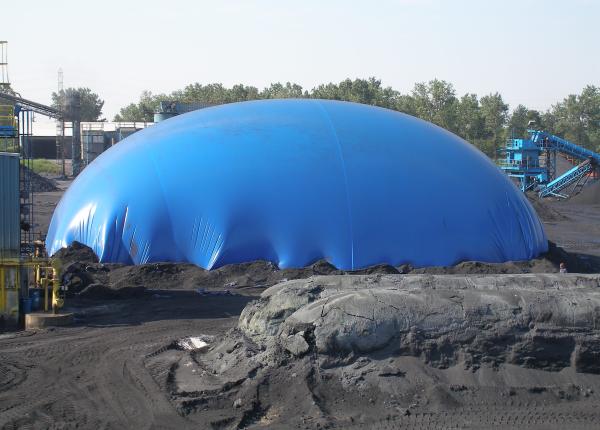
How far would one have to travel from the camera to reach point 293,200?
72.3 ft

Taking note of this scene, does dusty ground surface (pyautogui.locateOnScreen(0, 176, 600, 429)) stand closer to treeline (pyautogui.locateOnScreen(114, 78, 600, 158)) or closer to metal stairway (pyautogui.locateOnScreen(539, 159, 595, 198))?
metal stairway (pyautogui.locateOnScreen(539, 159, 595, 198))

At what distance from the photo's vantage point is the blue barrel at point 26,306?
54.6ft

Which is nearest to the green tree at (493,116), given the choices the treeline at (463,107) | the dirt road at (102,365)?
the treeline at (463,107)

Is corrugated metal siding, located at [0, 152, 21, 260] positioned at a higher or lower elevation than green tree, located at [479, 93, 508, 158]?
lower

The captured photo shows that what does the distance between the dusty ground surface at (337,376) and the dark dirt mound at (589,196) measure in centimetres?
4363

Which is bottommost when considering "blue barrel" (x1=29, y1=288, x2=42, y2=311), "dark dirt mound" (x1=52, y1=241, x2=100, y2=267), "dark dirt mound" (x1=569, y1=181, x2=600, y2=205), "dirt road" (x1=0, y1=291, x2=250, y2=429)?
"dirt road" (x1=0, y1=291, x2=250, y2=429)

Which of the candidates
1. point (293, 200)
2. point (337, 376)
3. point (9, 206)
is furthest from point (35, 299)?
point (337, 376)

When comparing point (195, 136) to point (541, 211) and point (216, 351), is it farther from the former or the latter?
point (541, 211)

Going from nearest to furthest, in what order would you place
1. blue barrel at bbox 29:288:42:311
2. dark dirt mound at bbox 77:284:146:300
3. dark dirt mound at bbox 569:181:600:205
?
blue barrel at bbox 29:288:42:311 < dark dirt mound at bbox 77:284:146:300 < dark dirt mound at bbox 569:181:600:205

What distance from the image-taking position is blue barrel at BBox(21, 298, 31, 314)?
655 inches

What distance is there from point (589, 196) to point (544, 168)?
4.65 metres

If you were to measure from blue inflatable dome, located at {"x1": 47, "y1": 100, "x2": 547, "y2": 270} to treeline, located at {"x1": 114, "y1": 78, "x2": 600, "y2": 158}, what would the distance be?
190 ft

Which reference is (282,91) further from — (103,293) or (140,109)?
(103,293)

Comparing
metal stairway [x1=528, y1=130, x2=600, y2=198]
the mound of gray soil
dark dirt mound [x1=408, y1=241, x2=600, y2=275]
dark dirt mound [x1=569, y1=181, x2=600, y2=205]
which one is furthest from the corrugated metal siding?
metal stairway [x1=528, y1=130, x2=600, y2=198]
